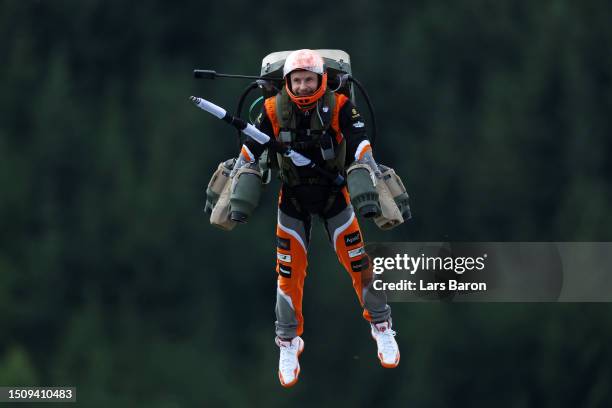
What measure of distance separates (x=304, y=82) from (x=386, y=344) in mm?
4397

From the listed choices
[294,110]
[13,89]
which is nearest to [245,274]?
[13,89]

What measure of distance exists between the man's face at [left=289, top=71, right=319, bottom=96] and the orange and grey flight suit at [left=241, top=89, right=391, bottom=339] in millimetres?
326

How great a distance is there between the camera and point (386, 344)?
21.4 metres

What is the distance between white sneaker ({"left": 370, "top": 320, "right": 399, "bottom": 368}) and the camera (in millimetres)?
21344

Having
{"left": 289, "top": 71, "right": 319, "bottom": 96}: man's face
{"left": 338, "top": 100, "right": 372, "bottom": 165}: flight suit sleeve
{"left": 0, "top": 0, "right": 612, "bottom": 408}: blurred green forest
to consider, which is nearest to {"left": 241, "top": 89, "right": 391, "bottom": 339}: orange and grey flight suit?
{"left": 338, "top": 100, "right": 372, "bottom": 165}: flight suit sleeve

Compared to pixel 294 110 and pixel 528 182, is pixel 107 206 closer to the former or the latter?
pixel 528 182

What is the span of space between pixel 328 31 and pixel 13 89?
78.2 feet

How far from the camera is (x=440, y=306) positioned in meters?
85.9

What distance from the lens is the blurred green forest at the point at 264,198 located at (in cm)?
8419

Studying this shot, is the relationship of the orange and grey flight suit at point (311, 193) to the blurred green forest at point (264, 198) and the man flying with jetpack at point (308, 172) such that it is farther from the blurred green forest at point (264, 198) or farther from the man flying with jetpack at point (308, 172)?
the blurred green forest at point (264, 198)

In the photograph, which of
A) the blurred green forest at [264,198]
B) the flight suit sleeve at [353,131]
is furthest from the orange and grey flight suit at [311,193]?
the blurred green forest at [264,198]

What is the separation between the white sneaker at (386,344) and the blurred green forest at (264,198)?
5441cm
